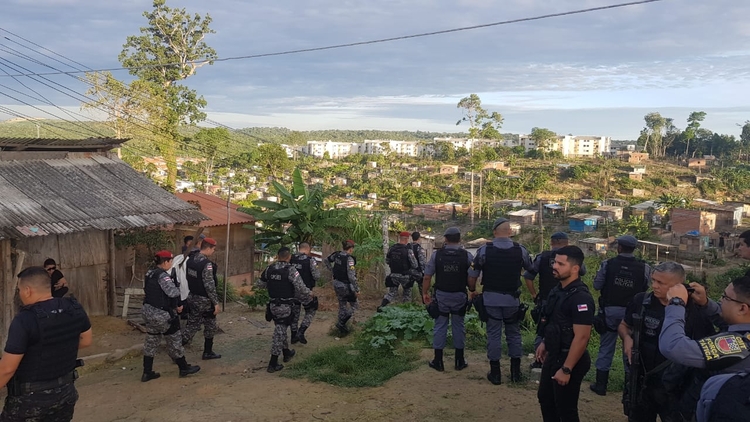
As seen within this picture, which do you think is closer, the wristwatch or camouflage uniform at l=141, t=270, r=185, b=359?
the wristwatch

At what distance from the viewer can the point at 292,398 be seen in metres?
5.77

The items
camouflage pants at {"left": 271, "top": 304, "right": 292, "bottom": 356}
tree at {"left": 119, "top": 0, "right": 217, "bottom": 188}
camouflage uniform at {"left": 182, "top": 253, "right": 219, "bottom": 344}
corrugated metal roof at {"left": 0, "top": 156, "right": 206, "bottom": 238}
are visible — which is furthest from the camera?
tree at {"left": 119, "top": 0, "right": 217, "bottom": 188}

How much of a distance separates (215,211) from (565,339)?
13.2m

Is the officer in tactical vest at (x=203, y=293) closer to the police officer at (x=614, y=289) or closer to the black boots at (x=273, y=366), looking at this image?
the black boots at (x=273, y=366)

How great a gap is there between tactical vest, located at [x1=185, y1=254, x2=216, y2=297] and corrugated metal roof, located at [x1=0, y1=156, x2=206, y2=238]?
156 cm

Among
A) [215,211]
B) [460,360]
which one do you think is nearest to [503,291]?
[460,360]

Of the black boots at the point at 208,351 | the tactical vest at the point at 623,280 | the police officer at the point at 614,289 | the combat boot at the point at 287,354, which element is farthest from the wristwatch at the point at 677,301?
the black boots at the point at 208,351

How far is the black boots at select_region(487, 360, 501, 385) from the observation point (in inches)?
230

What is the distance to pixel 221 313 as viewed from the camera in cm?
1063

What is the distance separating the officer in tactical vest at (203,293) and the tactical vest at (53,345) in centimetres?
327

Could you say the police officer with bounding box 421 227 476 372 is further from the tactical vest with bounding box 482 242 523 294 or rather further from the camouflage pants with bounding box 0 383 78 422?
the camouflage pants with bounding box 0 383 78 422

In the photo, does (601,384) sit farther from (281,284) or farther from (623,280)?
(281,284)

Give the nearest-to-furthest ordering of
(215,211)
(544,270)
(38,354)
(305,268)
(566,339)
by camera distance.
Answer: (38,354) < (566,339) < (544,270) < (305,268) < (215,211)

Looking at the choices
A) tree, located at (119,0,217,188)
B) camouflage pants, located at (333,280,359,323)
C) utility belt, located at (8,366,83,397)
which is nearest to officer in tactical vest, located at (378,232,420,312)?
camouflage pants, located at (333,280,359,323)
